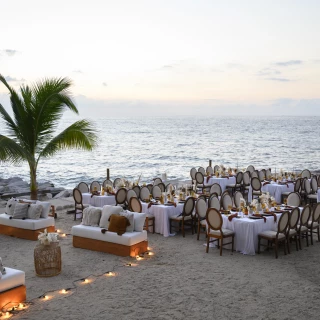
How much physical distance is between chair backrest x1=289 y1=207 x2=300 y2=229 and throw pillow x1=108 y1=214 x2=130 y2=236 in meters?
3.73

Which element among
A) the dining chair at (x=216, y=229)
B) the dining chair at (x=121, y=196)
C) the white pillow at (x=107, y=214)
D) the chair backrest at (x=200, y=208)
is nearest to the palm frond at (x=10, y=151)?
the dining chair at (x=121, y=196)

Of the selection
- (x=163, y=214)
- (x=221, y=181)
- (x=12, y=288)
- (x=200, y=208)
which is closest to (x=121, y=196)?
(x=163, y=214)

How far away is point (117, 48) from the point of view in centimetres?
2511

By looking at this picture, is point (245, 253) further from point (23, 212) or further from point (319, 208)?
point (23, 212)

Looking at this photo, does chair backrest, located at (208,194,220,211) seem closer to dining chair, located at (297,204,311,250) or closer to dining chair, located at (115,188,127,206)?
dining chair, located at (297,204,311,250)

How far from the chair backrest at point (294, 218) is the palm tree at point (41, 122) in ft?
19.1

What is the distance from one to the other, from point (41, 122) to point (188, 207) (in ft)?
15.8

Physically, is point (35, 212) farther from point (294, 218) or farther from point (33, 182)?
point (294, 218)

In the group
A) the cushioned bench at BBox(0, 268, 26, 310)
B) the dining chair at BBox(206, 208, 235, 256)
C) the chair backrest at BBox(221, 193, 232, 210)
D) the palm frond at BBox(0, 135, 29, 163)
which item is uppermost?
the palm frond at BBox(0, 135, 29, 163)

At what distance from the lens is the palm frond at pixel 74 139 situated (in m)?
12.5

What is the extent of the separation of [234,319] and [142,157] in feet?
154

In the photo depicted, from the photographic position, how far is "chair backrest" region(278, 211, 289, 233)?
9781mm

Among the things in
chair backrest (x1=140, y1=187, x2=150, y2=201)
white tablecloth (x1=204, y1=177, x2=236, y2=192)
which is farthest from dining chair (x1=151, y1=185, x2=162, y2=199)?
white tablecloth (x1=204, y1=177, x2=236, y2=192)

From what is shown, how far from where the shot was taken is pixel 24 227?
11445 millimetres
